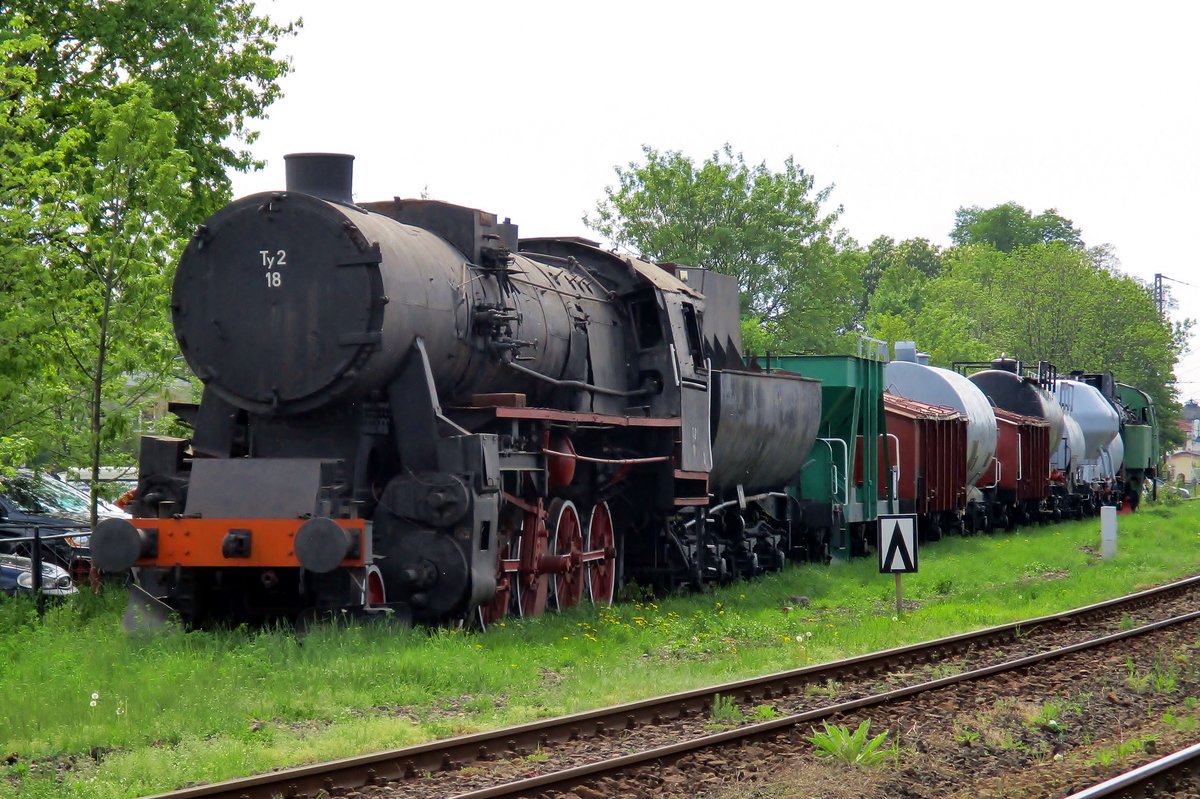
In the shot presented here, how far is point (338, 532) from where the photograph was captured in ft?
33.6

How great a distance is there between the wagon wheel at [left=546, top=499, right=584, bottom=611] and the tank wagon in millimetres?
28

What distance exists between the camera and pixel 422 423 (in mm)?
11586

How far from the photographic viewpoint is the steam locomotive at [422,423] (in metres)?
11.1

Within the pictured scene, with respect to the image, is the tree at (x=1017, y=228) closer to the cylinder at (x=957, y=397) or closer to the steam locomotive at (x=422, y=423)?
the cylinder at (x=957, y=397)

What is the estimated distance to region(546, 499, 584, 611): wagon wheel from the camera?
533 inches

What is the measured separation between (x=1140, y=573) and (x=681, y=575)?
804 cm

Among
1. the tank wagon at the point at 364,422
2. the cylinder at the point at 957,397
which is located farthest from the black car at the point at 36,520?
the cylinder at the point at 957,397

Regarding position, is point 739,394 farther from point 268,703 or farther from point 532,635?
point 268,703

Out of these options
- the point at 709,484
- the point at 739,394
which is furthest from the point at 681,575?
the point at 739,394

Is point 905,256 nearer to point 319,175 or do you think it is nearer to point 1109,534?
point 1109,534

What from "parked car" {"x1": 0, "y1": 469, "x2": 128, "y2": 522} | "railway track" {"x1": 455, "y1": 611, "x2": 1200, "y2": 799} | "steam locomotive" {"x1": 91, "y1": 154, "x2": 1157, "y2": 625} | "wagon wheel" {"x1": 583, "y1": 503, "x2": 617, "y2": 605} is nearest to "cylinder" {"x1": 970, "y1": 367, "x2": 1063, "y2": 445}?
"steam locomotive" {"x1": 91, "y1": 154, "x2": 1157, "y2": 625}

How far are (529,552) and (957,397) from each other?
53.4 feet

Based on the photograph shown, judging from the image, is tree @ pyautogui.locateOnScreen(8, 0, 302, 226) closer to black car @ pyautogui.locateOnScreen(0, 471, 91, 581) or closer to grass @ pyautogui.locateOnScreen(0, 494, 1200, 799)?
black car @ pyautogui.locateOnScreen(0, 471, 91, 581)

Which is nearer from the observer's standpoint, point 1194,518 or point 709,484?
point 709,484
